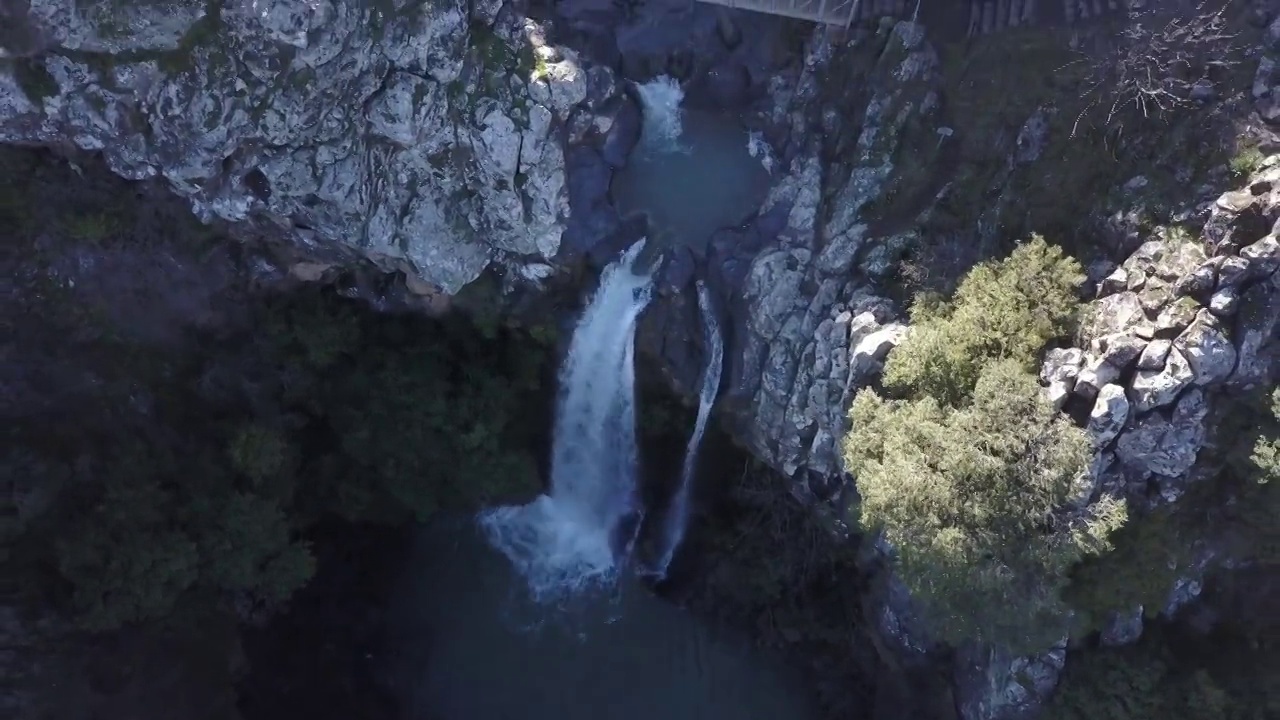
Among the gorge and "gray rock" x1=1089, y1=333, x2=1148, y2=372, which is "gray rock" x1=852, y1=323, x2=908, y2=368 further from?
"gray rock" x1=1089, y1=333, x2=1148, y2=372

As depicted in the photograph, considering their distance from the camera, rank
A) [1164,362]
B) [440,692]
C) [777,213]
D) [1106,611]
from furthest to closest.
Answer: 1. [440,692]
2. [777,213]
3. [1106,611]
4. [1164,362]

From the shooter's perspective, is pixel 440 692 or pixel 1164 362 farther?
pixel 440 692

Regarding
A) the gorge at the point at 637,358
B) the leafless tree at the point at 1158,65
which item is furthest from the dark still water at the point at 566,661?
the leafless tree at the point at 1158,65

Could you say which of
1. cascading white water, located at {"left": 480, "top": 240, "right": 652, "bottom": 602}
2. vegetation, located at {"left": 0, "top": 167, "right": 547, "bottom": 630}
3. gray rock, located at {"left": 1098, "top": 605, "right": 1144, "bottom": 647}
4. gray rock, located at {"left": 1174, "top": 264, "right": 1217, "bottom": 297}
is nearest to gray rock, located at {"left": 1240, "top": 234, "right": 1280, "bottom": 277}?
gray rock, located at {"left": 1174, "top": 264, "right": 1217, "bottom": 297}

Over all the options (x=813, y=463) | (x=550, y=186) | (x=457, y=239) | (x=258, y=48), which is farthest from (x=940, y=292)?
(x=258, y=48)

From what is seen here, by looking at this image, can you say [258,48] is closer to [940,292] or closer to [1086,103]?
[940,292]

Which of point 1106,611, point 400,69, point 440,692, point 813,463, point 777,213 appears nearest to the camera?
point 1106,611

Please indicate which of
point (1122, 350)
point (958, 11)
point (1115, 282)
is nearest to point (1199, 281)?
point (1115, 282)
